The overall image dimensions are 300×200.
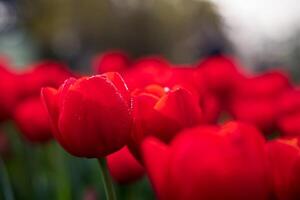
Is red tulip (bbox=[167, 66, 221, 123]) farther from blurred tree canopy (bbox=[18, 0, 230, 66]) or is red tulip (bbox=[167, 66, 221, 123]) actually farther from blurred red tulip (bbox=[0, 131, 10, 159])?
blurred tree canopy (bbox=[18, 0, 230, 66])

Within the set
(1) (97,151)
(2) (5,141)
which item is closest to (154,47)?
(2) (5,141)

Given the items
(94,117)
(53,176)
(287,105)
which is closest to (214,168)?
(94,117)

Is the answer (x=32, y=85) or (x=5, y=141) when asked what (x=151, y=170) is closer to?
(x=32, y=85)

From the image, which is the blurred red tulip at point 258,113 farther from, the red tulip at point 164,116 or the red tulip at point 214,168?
the red tulip at point 214,168

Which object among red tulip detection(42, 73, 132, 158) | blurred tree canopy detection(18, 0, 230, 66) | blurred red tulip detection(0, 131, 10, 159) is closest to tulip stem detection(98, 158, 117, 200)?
red tulip detection(42, 73, 132, 158)

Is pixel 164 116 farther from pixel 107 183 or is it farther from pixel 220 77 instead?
pixel 220 77

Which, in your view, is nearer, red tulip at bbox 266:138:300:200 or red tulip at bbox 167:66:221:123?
red tulip at bbox 266:138:300:200
